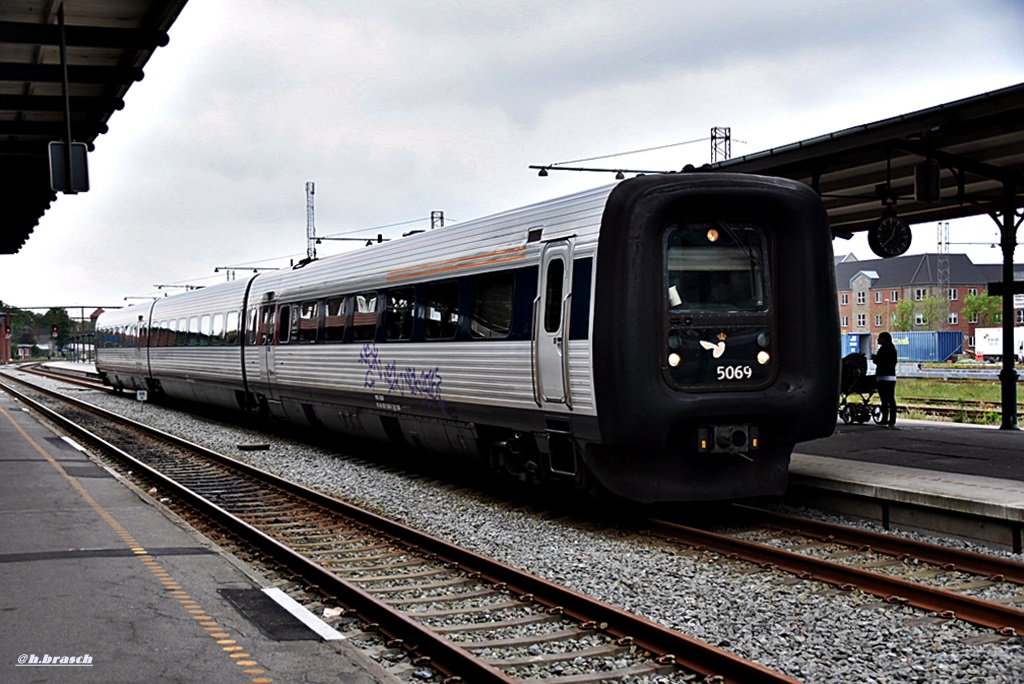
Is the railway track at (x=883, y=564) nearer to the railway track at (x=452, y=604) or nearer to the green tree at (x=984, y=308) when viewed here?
the railway track at (x=452, y=604)

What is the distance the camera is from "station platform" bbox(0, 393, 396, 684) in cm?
563

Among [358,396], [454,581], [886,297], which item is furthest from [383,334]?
[886,297]

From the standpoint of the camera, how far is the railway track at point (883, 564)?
6.74m

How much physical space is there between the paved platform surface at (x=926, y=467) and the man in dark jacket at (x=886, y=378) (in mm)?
645

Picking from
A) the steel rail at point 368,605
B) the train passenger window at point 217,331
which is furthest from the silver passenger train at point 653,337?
the train passenger window at point 217,331

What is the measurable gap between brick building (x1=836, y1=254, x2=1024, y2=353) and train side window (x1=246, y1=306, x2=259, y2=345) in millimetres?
84642

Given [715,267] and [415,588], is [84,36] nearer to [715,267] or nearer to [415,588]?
[715,267]

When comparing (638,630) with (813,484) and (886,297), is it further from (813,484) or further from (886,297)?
(886,297)

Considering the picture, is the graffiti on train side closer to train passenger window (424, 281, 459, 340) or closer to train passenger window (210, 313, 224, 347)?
train passenger window (424, 281, 459, 340)

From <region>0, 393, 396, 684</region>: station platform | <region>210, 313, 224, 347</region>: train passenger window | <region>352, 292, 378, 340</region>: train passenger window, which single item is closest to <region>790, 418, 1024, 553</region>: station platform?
<region>0, 393, 396, 684</region>: station platform

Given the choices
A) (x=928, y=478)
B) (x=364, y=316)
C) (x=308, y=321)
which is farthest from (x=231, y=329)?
(x=928, y=478)

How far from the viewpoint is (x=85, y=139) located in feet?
59.8

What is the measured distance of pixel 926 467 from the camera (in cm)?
1135

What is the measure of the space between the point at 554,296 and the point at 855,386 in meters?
8.60
